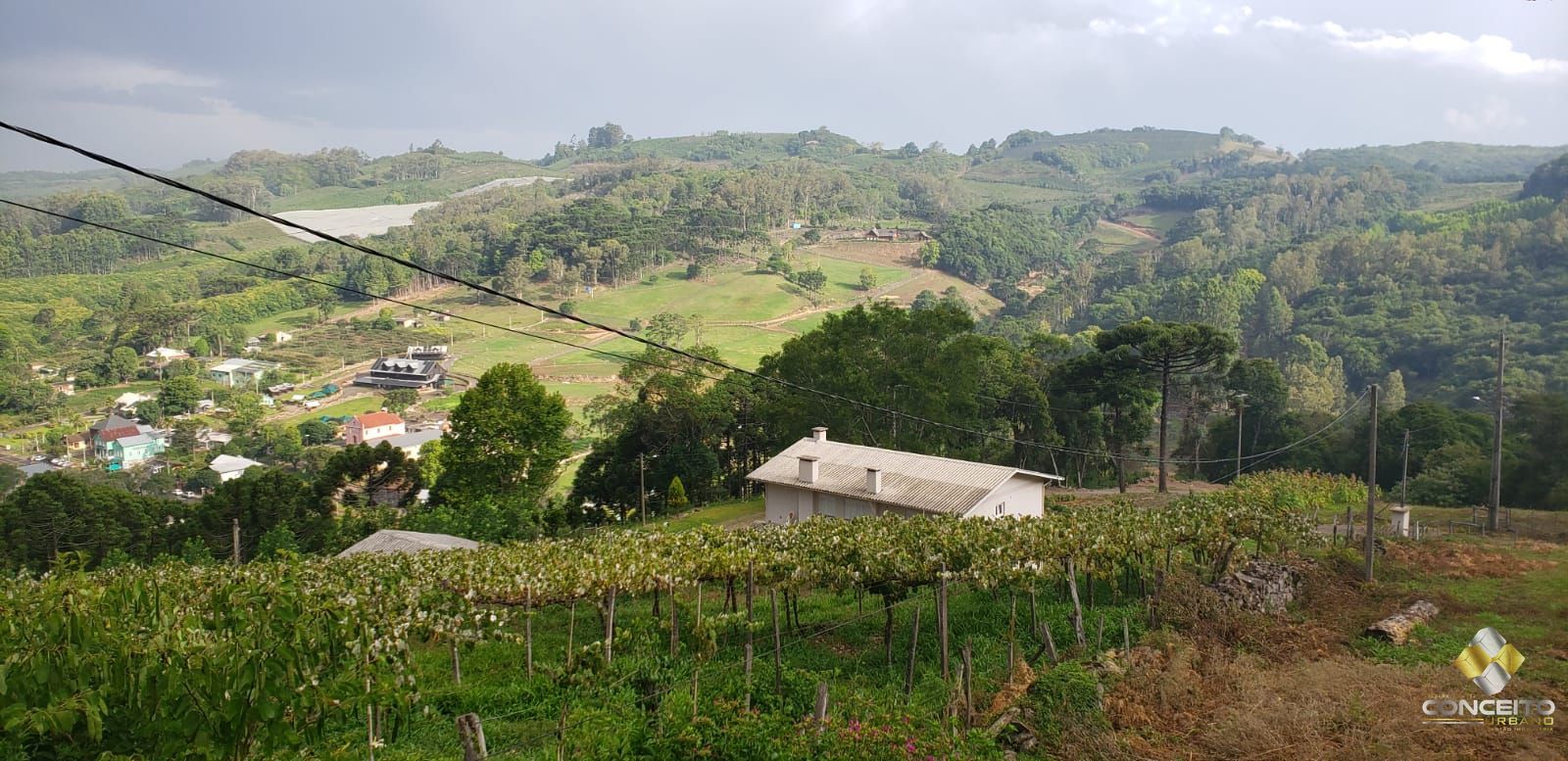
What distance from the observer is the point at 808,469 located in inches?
996

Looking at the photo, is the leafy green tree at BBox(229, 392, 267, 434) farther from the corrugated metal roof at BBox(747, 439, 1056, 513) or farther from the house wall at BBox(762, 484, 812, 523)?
the corrugated metal roof at BBox(747, 439, 1056, 513)

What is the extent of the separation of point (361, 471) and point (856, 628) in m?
25.9

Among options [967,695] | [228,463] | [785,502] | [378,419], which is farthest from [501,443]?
[378,419]

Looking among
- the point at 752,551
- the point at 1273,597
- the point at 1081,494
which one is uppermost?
the point at 752,551

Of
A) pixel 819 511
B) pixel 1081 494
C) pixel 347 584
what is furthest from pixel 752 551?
pixel 1081 494

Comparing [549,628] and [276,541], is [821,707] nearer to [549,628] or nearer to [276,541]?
[549,628]

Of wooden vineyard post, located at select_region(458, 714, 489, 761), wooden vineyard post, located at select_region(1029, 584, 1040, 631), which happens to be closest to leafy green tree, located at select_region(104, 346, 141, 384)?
wooden vineyard post, located at select_region(1029, 584, 1040, 631)

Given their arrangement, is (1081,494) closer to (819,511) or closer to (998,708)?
(819,511)

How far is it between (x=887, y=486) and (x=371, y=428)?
195 ft

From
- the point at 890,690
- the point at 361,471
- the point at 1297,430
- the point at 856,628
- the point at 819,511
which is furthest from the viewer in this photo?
the point at 1297,430

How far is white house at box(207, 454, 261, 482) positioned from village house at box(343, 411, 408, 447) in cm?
756

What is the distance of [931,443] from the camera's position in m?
36.6

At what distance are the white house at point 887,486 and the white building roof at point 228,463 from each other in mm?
50762

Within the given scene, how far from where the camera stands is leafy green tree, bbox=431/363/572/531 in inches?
1372
